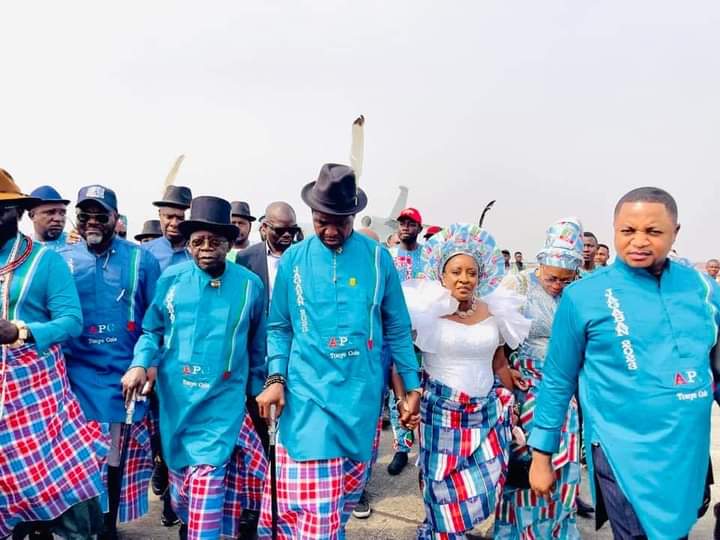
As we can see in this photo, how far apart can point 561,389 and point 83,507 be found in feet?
8.27

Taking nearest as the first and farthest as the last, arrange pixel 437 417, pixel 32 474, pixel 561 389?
pixel 561 389, pixel 32 474, pixel 437 417

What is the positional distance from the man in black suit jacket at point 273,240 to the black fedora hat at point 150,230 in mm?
3184

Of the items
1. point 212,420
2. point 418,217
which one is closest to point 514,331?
point 212,420

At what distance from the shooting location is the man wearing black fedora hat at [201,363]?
292 cm

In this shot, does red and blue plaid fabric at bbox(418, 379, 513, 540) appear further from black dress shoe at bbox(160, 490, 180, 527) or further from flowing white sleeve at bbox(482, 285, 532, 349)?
black dress shoe at bbox(160, 490, 180, 527)

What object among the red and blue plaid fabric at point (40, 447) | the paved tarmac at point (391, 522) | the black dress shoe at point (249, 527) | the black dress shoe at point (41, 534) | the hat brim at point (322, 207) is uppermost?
the hat brim at point (322, 207)

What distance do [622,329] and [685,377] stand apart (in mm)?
286

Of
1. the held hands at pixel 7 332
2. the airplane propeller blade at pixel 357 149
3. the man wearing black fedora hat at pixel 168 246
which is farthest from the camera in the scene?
the airplane propeller blade at pixel 357 149

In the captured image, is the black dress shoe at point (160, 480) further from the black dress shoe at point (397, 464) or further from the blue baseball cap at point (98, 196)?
the blue baseball cap at point (98, 196)

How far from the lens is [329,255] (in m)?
2.88

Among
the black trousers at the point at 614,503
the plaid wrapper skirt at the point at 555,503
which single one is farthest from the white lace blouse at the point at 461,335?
the black trousers at the point at 614,503

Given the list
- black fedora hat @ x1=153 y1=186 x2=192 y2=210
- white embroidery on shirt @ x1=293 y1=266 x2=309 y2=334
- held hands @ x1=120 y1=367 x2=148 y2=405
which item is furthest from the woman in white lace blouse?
black fedora hat @ x1=153 y1=186 x2=192 y2=210

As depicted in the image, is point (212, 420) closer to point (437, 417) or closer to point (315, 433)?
point (315, 433)

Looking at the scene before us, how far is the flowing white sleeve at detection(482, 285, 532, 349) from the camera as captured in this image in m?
3.20
